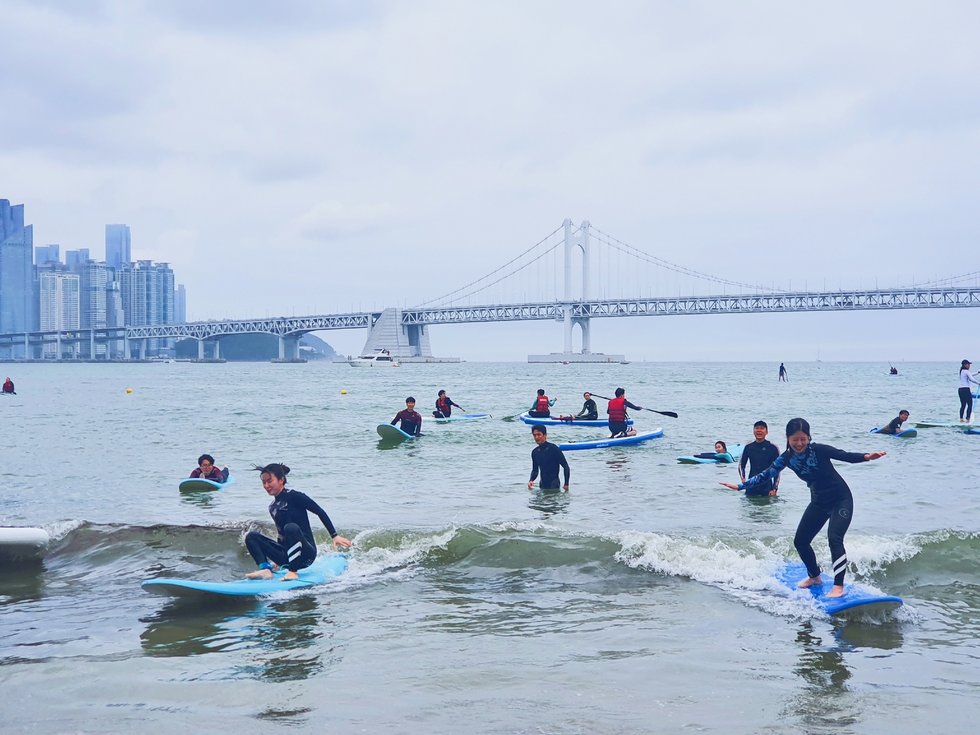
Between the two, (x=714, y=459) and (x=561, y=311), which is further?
(x=561, y=311)

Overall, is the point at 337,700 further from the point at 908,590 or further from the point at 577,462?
the point at 577,462

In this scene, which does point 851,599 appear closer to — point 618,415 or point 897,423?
point 618,415

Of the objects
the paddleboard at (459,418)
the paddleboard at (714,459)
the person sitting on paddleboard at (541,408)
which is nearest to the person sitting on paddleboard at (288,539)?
the paddleboard at (714,459)

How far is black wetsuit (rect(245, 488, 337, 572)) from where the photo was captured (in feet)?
28.4

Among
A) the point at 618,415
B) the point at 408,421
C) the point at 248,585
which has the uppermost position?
the point at 618,415

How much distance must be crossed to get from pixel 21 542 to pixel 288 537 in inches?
127

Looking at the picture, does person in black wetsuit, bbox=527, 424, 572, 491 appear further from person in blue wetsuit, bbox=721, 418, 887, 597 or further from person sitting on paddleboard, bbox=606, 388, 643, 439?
person sitting on paddleboard, bbox=606, 388, 643, 439

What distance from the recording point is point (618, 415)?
20672 millimetres

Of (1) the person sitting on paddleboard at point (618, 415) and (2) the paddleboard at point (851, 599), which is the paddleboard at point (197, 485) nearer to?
(1) the person sitting on paddleboard at point (618, 415)

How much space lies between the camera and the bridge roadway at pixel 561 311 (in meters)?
97.3

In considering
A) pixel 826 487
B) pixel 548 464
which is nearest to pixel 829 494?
pixel 826 487

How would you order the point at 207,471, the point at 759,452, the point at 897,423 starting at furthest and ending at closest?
the point at 897,423 → the point at 207,471 → the point at 759,452

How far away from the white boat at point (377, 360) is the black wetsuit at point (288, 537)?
373 ft

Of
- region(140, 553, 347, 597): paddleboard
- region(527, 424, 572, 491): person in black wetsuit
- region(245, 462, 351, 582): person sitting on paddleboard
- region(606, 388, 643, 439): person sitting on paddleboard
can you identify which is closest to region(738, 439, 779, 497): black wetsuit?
region(527, 424, 572, 491): person in black wetsuit
